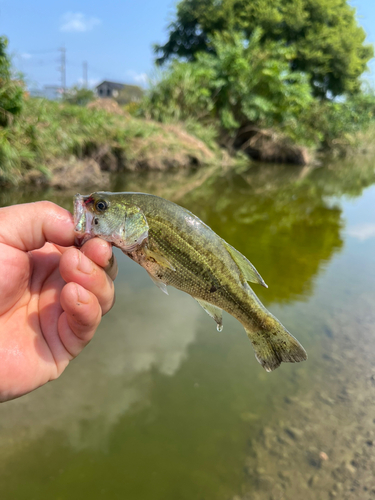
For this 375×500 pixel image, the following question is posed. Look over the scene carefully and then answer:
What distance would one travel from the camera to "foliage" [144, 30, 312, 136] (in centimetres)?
2269

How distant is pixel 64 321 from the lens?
2.07 metres

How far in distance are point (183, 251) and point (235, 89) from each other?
26090mm

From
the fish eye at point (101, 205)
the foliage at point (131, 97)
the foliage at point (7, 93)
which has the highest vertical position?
the fish eye at point (101, 205)

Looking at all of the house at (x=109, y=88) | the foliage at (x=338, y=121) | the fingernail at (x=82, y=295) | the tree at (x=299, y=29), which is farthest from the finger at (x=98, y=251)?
the house at (x=109, y=88)

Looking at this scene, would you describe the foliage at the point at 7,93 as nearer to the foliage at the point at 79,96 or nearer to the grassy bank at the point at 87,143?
the grassy bank at the point at 87,143

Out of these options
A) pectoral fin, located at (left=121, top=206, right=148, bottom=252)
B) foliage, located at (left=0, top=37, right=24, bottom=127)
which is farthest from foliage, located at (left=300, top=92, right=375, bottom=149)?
pectoral fin, located at (left=121, top=206, right=148, bottom=252)

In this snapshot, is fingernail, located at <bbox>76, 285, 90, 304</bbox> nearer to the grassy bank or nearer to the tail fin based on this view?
the tail fin

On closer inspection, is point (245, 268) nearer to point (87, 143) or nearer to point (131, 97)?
point (87, 143)

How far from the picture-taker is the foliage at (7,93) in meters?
9.30

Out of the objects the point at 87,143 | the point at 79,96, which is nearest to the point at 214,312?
the point at 87,143

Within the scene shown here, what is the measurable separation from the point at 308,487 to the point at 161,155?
16.2 metres

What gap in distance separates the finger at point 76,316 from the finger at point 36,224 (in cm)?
32

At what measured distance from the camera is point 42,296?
2199mm

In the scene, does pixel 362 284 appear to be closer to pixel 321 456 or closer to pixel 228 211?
pixel 321 456
